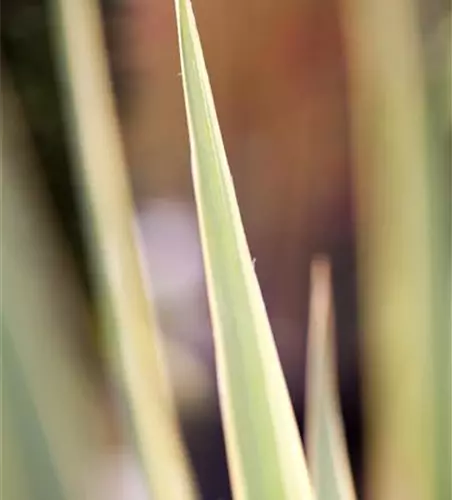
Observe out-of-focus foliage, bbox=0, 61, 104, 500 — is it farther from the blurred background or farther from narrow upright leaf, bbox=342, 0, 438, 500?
narrow upright leaf, bbox=342, 0, 438, 500

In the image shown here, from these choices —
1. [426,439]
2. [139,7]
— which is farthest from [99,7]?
[426,439]

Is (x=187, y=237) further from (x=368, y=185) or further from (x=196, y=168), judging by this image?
(x=196, y=168)

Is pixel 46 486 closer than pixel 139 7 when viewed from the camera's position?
Yes

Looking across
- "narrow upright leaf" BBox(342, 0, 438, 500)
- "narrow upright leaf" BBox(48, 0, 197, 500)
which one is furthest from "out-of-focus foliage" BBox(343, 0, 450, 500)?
"narrow upright leaf" BBox(48, 0, 197, 500)

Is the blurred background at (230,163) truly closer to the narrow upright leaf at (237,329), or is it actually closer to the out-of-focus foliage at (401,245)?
the out-of-focus foliage at (401,245)

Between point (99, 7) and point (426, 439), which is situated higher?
point (99, 7)

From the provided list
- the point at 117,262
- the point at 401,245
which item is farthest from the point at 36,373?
the point at 401,245
